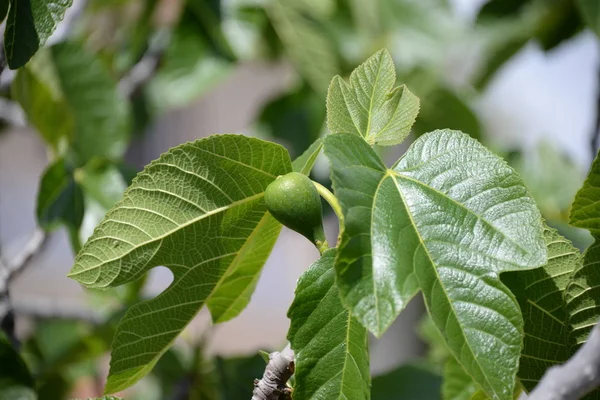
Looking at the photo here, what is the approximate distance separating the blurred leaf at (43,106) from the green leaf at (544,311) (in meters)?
0.69

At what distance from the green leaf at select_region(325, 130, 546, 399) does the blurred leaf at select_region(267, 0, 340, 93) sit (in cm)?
84

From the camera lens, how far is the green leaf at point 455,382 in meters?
0.73

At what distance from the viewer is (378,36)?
4.80 feet

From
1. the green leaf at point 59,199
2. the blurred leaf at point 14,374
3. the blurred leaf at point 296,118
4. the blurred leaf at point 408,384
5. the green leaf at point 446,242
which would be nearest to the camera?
the green leaf at point 446,242

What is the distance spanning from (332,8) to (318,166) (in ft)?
1.05

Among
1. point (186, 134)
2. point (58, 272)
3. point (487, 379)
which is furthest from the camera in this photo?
point (58, 272)

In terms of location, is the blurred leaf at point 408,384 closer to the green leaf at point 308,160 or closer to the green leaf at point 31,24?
the green leaf at point 308,160

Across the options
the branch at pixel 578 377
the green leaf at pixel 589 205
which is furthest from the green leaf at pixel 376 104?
the branch at pixel 578 377

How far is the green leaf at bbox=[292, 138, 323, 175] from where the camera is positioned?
539 mm

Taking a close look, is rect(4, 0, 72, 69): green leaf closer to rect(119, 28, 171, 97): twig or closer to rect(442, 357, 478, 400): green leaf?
rect(442, 357, 478, 400): green leaf

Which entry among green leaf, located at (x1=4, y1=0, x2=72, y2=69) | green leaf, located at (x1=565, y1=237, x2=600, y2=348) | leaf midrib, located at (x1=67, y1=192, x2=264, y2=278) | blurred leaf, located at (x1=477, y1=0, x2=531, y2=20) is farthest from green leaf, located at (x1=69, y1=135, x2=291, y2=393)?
blurred leaf, located at (x1=477, y1=0, x2=531, y2=20)

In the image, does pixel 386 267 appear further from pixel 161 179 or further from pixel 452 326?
pixel 161 179

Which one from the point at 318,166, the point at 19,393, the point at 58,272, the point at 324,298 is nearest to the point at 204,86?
the point at 318,166

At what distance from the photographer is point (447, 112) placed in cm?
136
